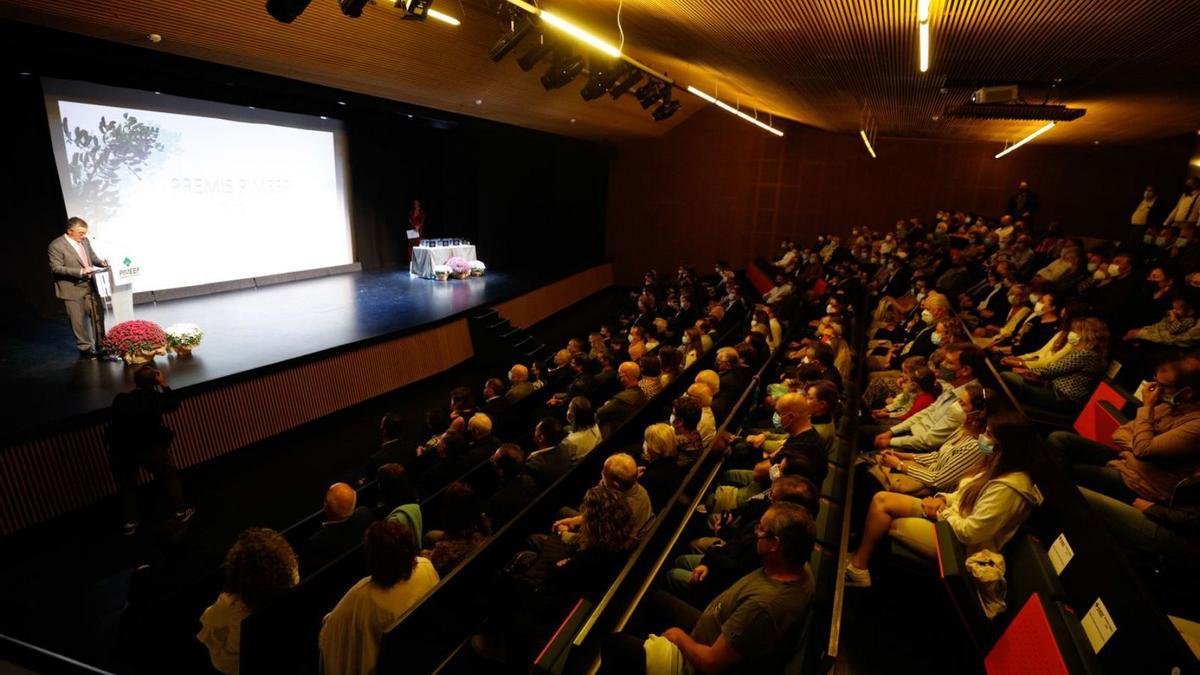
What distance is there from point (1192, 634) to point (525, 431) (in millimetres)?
4119

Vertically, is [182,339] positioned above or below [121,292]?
below

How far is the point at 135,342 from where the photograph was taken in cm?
540

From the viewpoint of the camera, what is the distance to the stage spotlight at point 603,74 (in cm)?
619

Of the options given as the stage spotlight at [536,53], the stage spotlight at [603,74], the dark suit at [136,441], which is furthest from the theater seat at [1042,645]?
the stage spotlight at [603,74]

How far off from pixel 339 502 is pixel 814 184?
13246mm

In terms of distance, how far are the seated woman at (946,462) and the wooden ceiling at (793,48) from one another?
2102mm

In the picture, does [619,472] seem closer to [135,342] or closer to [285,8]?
[285,8]

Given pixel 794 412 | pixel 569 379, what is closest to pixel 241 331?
pixel 569 379

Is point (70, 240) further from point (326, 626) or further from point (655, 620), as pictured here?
point (655, 620)

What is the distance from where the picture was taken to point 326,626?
2.14 meters

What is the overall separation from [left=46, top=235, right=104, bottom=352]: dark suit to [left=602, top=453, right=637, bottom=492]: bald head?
557 cm

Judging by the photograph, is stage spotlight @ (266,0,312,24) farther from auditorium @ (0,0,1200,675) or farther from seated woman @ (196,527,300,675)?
seated woman @ (196,527,300,675)

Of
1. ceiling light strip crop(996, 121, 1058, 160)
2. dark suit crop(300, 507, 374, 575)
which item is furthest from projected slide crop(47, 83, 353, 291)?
ceiling light strip crop(996, 121, 1058, 160)

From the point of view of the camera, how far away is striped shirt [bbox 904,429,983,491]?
9.63 ft
